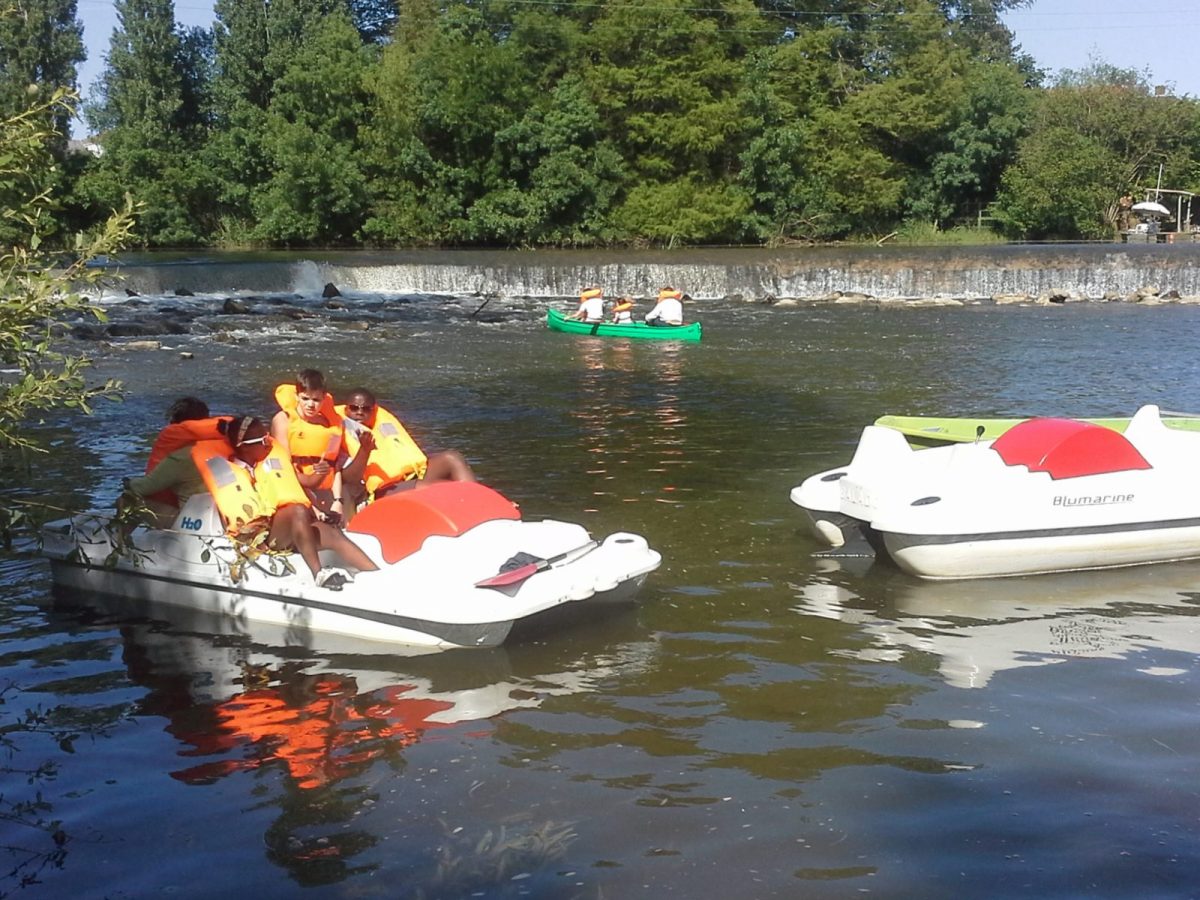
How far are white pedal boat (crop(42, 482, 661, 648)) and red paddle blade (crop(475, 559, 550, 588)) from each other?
0.03 m

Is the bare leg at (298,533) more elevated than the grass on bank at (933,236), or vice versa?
the grass on bank at (933,236)

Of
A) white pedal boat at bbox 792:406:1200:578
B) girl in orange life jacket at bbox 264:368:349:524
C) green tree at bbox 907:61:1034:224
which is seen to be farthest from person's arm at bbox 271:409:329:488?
green tree at bbox 907:61:1034:224

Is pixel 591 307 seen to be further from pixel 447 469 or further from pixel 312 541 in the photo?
pixel 312 541

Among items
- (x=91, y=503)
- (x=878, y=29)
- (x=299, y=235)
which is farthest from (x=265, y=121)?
(x=91, y=503)

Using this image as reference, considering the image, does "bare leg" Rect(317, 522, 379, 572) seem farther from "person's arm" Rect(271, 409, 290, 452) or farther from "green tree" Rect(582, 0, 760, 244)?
"green tree" Rect(582, 0, 760, 244)

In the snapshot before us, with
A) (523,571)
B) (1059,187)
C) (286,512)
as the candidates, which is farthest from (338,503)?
(1059,187)

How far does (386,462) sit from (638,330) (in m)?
14.8

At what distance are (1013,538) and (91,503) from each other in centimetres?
704

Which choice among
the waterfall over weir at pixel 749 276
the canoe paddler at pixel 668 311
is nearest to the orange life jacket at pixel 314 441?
the canoe paddler at pixel 668 311

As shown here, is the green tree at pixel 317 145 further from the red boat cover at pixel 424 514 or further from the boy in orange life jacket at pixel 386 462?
the red boat cover at pixel 424 514

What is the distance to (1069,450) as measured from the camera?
7.94 meters

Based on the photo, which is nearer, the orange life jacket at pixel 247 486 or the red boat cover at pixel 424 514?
the red boat cover at pixel 424 514

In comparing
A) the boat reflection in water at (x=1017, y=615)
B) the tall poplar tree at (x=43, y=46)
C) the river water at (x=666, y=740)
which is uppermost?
the tall poplar tree at (x=43, y=46)

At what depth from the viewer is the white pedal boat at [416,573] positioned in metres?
6.49
